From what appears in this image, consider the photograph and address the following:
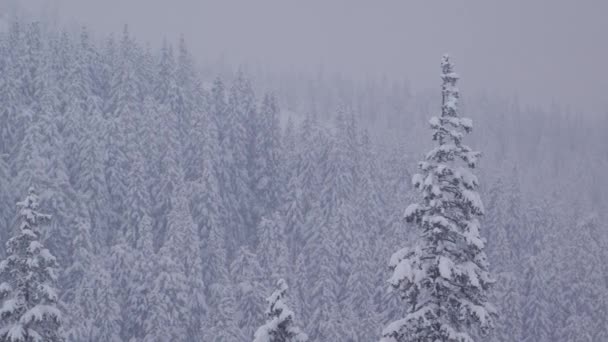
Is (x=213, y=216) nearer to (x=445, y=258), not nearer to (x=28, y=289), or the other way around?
(x=28, y=289)

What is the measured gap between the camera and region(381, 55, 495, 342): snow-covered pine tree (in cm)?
1311

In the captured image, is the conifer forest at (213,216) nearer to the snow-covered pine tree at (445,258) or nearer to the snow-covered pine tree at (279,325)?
the snow-covered pine tree at (279,325)

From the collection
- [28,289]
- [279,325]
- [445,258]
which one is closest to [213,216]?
[28,289]

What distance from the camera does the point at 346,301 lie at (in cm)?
5253

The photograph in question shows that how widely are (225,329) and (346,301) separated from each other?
13.6 meters

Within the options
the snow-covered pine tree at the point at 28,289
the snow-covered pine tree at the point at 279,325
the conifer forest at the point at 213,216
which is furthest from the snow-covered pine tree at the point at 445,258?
the conifer forest at the point at 213,216

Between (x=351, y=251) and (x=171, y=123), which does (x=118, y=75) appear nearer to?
(x=171, y=123)

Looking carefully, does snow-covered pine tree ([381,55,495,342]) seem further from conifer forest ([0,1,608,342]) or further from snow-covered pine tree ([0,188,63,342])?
conifer forest ([0,1,608,342])

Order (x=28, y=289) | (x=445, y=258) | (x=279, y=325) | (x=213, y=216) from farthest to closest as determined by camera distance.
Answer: (x=213, y=216), (x=28, y=289), (x=279, y=325), (x=445, y=258)

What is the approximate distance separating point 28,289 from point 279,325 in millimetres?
6209

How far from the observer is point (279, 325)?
1412 centimetres

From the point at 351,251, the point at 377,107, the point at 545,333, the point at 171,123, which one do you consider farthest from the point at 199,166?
the point at 377,107

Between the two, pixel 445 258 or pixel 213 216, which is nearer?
pixel 445 258

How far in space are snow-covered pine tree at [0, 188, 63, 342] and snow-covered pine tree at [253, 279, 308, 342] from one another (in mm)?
5347
